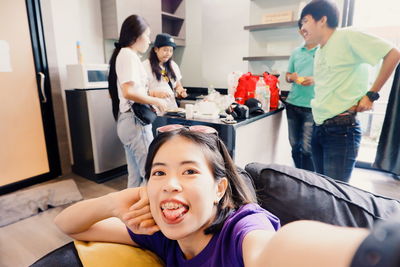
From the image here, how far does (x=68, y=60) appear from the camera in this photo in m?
2.94

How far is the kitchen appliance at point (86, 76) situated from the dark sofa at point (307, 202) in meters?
2.04

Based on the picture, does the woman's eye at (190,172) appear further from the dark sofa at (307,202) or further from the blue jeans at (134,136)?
the blue jeans at (134,136)

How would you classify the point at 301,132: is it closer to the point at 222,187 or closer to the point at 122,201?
the point at 222,187

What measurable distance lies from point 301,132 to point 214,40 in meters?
2.23

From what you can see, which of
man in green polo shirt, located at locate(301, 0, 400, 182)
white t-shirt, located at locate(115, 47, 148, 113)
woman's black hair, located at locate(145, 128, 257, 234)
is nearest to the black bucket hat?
white t-shirt, located at locate(115, 47, 148, 113)

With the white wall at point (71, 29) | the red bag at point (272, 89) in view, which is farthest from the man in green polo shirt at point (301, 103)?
the white wall at point (71, 29)

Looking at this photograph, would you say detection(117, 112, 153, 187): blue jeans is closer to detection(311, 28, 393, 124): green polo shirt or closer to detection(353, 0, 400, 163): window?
detection(311, 28, 393, 124): green polo shirt

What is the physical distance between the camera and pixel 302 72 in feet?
7.50

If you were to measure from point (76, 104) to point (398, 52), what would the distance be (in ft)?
8.91

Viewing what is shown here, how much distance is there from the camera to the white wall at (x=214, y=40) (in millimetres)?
3699

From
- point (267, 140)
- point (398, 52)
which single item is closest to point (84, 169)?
point (267, 140)

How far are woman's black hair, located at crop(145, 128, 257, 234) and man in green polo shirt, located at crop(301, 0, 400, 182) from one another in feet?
3.09

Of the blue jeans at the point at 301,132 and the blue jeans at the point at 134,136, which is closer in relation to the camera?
the blue jeans at the point at 134,136

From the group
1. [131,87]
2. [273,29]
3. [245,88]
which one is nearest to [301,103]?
[245,88]
